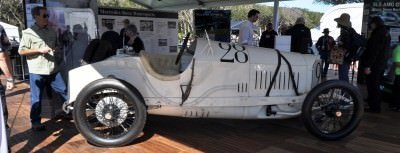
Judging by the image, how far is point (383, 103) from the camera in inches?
261

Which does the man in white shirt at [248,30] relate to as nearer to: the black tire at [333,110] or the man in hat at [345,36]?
the man in hat at [345,36]

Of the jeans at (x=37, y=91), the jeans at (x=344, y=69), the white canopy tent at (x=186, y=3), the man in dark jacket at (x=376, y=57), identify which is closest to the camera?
the jeans at (x=37, y=91)

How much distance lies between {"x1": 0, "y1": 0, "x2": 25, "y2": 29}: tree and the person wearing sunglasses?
2314 centimetres

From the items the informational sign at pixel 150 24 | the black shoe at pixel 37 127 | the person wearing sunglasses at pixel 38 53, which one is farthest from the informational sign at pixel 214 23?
the black shoe at pixel 37 127

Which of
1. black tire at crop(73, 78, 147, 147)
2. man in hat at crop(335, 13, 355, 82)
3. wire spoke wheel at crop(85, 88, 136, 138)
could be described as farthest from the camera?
man in hat at crop(335, 13, 355, 82)

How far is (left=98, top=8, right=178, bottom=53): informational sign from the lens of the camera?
9.67 metres

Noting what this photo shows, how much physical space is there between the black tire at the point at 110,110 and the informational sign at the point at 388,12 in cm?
509

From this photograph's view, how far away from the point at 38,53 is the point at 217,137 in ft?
7.56

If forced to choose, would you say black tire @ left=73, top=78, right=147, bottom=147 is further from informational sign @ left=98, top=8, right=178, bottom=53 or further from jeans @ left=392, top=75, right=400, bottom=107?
informational sign @ left=98, top=8, right=178, bottom=53

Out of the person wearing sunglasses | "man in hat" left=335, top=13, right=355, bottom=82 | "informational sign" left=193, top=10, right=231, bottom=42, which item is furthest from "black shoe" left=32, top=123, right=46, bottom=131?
"informational sign" left=193, top=10, right=231, bottom=42

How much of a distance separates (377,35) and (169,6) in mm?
9873

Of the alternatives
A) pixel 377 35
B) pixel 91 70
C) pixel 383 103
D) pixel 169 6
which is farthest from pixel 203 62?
pixel 169 6

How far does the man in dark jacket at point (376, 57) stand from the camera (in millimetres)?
5492

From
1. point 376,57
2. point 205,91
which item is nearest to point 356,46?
point 376,57
